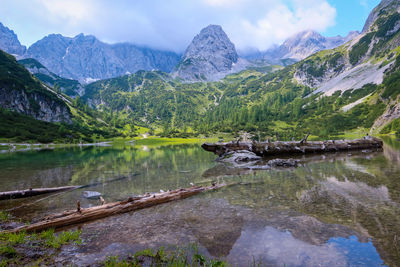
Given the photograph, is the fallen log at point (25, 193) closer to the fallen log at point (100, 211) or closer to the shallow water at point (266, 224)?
the shallow water at point (266, 224)

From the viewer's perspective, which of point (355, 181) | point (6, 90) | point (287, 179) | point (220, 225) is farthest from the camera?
point (6, 90)

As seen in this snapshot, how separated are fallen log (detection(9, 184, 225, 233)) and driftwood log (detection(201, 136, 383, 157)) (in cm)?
2347

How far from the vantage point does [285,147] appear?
136ft

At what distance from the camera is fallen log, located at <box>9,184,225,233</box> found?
10860mm

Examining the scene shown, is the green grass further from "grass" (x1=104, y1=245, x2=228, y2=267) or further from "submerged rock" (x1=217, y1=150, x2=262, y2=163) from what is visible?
"submerged rock" (x1=217, y1=150, x2=262, y2=163)

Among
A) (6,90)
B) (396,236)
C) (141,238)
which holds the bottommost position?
(141,238)

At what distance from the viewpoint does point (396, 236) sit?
8.99 meters

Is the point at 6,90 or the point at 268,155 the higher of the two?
the point at 6,90

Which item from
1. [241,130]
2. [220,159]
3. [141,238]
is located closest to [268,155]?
[220,159]

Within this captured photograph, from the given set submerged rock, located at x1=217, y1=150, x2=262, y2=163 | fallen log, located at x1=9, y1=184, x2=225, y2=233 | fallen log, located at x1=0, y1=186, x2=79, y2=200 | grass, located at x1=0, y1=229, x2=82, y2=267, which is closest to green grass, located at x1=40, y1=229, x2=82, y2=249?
grass, located at x1=0, y1=229, x2=82, y2=267

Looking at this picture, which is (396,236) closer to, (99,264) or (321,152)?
(99,264)

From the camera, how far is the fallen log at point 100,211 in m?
10.9

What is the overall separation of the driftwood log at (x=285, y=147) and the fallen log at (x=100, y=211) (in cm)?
2347

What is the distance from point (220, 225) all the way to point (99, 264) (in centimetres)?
591
